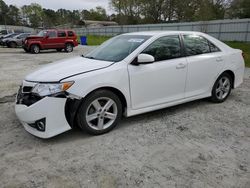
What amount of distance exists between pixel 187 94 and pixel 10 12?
112m

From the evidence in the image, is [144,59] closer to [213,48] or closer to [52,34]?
[213,48]

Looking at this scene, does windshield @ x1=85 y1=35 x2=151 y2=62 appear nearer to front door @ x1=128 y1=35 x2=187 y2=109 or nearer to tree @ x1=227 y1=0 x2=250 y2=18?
front door @ x1=128 y1=35 x2=187 y2=109

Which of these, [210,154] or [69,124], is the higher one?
[69,124]

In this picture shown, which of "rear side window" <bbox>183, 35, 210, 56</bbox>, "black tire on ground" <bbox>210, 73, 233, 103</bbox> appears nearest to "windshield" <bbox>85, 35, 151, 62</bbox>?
"rear side window" <bbox>183, 35, 210, 56</bbox>

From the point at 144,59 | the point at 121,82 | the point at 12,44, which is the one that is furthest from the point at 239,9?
the point at 121,82

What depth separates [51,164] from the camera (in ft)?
10.1

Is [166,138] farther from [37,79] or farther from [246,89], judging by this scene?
[246,89]

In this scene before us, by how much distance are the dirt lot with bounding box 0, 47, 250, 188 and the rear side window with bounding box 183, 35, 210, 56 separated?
1.19m

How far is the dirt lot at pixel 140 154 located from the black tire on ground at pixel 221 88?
0.65 m

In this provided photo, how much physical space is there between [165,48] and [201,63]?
0.83m

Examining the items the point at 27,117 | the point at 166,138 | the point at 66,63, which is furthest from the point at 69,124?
the point at 166,138

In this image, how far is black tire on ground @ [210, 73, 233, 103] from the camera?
520 cm

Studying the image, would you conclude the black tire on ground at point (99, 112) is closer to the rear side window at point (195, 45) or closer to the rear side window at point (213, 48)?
the rear side window at point (195, 45)

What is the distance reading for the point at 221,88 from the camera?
531 cm
